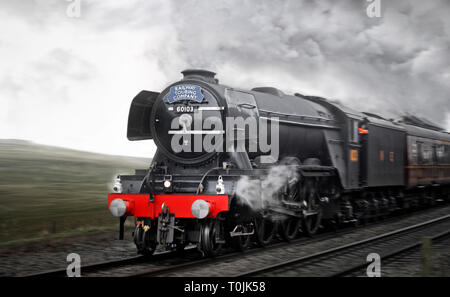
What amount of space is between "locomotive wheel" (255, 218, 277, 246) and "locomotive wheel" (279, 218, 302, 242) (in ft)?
0.92

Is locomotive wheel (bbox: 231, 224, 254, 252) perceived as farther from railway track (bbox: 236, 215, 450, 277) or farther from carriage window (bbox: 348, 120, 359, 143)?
carriage window (bbox: 348, 120, 359, 143)

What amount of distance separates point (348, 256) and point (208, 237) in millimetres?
2904

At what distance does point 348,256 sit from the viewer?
9.01 metres

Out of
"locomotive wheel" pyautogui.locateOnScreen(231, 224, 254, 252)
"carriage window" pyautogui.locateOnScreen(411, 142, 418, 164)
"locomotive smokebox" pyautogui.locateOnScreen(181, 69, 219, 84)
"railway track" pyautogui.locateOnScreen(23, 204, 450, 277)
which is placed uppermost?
"locomotive smokebox" pyautogui.locateOnScreen(181, 69, 219, 84)

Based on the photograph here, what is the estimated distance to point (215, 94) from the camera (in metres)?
8.71

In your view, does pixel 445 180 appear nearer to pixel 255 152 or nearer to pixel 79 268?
pixel 255 152

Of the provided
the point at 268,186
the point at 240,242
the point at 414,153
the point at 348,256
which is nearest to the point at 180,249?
the point at 240,242

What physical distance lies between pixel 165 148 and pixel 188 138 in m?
0.61

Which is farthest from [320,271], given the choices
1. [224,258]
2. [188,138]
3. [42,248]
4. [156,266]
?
[42,248]

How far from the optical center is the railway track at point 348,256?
743cm

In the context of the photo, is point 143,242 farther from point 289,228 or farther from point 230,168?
point 289,228

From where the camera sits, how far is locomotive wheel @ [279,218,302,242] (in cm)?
1038

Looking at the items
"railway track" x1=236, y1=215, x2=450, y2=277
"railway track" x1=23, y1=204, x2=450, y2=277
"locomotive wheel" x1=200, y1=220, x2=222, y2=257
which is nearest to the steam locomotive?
"locomotive wheel" x1=200, y1=220, x2=222, y2=257

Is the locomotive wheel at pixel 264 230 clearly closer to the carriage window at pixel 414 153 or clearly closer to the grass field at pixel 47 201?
the grass field at pixel 47 201
